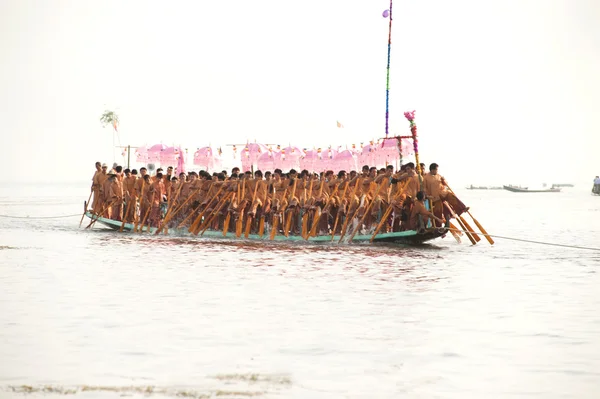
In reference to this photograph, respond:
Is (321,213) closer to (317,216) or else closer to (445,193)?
(317,216)

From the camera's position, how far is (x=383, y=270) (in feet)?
58.3

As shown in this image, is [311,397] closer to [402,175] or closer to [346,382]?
[346,382]

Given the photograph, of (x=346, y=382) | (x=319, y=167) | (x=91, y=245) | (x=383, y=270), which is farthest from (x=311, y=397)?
(x=319, y=167)

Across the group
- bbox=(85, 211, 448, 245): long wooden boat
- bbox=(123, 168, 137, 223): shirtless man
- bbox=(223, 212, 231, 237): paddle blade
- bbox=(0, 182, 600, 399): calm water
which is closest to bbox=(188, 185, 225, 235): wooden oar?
bbox=(85, 211, 448, 245): long wooden boat

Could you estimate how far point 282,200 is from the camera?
24.9 m

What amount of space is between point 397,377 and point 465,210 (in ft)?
42.8

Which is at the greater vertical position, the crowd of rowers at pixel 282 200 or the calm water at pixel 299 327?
the crowd of rowers at pixel 282 200

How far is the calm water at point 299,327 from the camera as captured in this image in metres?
8.07

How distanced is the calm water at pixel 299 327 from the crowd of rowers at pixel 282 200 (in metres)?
1.76

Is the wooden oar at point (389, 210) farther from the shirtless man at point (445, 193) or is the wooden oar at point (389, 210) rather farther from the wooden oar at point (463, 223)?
the wooden oar at point (463, 223)

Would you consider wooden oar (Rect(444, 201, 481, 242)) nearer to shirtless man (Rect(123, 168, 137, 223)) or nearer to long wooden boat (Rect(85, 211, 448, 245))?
long wooden boat (Rect(85, 211, 448, 245))

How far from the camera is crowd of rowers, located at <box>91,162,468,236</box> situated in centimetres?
2170

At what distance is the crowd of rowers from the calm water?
1.76m

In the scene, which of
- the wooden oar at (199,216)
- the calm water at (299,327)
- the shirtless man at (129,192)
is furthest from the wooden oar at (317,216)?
the shirtless man at (129,192)
